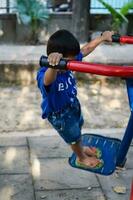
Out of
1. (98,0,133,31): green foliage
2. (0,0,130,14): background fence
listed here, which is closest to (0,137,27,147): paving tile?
(98,0,133,31): green foliage

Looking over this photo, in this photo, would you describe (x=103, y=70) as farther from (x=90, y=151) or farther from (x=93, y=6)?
(x=93, y=6)

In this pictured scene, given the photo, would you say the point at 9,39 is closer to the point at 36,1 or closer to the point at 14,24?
the point at 14,24

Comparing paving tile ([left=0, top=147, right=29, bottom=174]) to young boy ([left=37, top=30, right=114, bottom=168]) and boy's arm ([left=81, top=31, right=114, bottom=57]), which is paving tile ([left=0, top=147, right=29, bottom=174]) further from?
boy's arm ([left=81, top=31, right=114, bottom=57])

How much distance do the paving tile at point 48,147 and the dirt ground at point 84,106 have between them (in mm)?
348

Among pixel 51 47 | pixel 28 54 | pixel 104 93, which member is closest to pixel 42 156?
pixel 51 47

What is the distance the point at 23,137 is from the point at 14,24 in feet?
11.5

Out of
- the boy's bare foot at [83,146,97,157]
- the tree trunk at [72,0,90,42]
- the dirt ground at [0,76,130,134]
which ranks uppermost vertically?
the tree trunk at [72,0,90,42]

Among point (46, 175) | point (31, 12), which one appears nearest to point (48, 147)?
point (46, 175)

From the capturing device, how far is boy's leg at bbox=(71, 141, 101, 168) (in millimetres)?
3475

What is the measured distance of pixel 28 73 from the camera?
5684 millimetres

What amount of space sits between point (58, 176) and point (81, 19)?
402cm

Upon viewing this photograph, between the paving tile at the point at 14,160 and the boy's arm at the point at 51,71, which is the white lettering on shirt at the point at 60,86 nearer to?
the boy's arm at the point at 51,71

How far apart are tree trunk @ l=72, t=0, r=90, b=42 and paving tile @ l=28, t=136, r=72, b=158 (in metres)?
3.25

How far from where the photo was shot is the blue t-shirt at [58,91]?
3.01 meters
